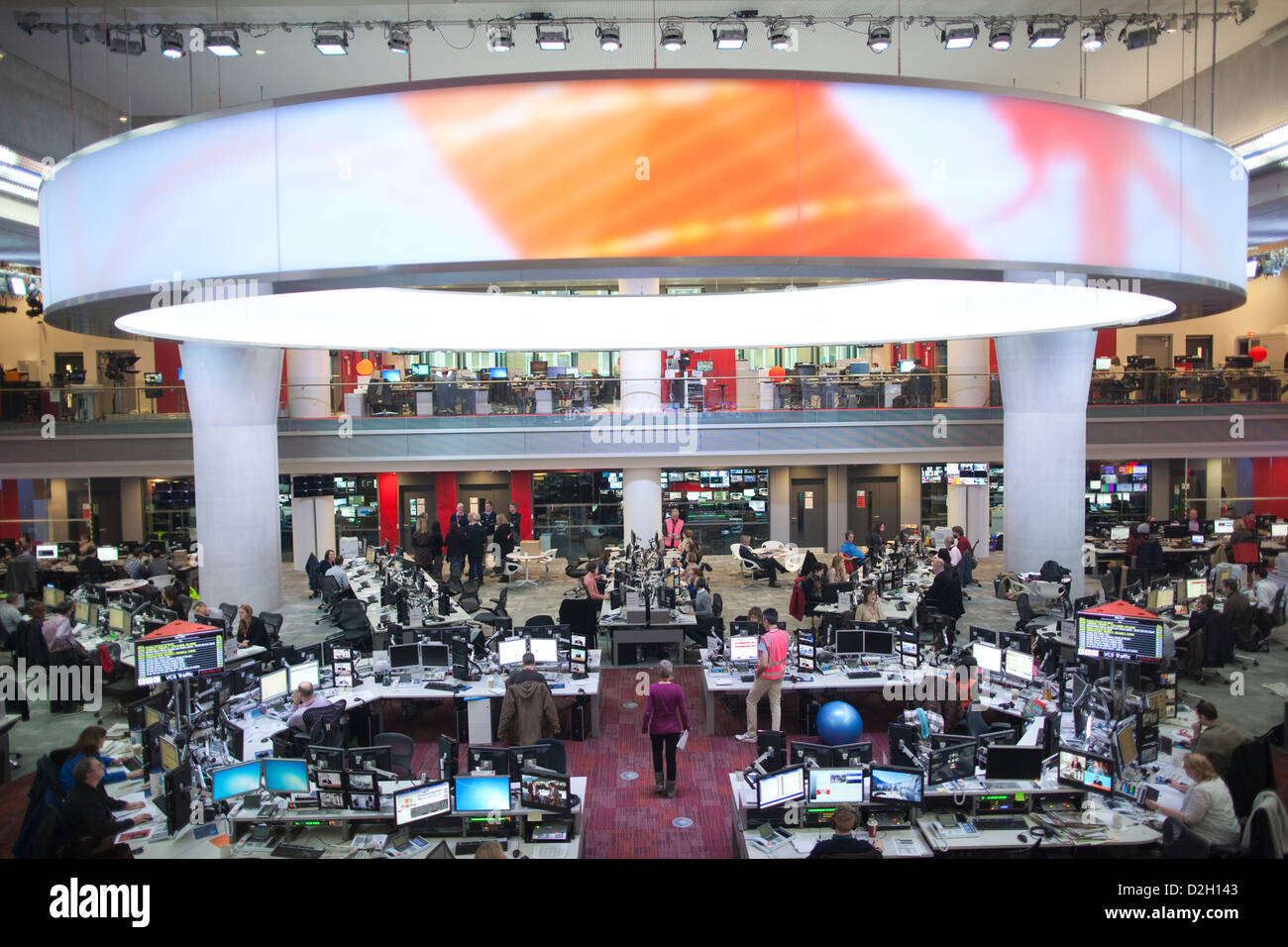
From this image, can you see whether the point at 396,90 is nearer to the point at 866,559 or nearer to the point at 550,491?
the point at 866,559

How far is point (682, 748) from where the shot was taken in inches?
430

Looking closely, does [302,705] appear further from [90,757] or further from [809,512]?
[809,512]

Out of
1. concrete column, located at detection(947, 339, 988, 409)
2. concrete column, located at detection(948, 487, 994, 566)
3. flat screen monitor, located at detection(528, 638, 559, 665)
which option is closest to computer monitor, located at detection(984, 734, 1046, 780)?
flat screen monitor, located at detection(528, 638, 559, 665)

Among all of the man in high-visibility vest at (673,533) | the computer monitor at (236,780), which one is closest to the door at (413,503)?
the man in high-visibility vest at (673,533)

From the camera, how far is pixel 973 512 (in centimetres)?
2425

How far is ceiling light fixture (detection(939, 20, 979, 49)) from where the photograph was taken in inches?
535

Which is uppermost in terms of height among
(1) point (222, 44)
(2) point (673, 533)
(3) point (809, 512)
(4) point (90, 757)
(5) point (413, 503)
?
(1) point (222, 44)

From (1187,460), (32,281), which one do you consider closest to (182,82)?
(32,281)

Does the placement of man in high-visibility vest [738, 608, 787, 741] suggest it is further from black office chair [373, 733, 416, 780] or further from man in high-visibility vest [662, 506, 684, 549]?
man in high-visibility vest [662, 506, 684, 549]

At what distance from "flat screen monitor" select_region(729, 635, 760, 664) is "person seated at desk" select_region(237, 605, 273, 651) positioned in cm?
643

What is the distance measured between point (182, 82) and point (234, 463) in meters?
7.55

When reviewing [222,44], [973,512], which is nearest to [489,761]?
[222,44]

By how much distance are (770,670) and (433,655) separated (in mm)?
4306

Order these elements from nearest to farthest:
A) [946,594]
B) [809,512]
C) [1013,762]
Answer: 1. [1013,762]
2. [946,594]
3. [809,512]
